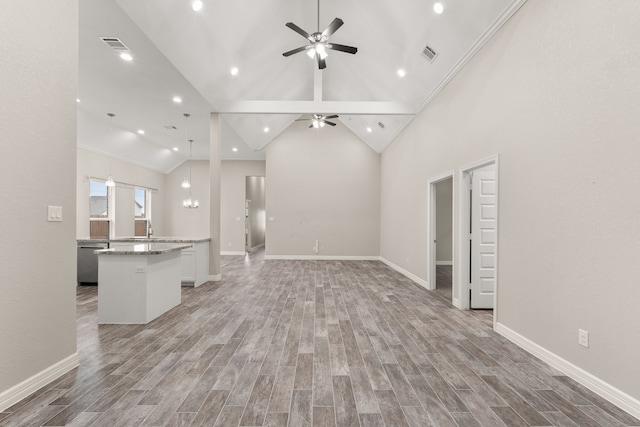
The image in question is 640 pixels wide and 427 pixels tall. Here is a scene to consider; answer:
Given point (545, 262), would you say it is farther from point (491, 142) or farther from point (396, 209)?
point (396, 209)

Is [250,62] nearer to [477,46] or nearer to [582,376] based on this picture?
[477,46]

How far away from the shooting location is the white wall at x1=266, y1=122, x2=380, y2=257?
9.02 metres

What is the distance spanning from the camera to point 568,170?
7.64 ft

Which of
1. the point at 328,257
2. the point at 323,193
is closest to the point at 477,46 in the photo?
the point at 323,193

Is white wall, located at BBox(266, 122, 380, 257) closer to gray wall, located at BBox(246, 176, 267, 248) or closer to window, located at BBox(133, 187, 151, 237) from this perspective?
gray wall, located at BBox(246, 176, 267, 248)

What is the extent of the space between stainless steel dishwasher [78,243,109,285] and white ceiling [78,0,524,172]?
2.80 metres

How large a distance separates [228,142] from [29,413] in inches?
287

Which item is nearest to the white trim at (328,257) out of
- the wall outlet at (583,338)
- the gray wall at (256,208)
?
the gray wall at (256,208)

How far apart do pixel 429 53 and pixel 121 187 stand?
886 centimetres

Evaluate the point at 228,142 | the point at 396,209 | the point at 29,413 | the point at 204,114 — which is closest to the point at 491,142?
the point at 396,209

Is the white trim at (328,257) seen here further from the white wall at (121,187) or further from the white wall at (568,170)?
the white wall at (568,170)

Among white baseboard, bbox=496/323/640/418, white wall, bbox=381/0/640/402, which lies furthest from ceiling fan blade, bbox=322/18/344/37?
white baseboard, bbox=496/323/640/418

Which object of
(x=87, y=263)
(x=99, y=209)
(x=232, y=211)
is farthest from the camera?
(x=232, y=211)

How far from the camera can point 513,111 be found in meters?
2.97
